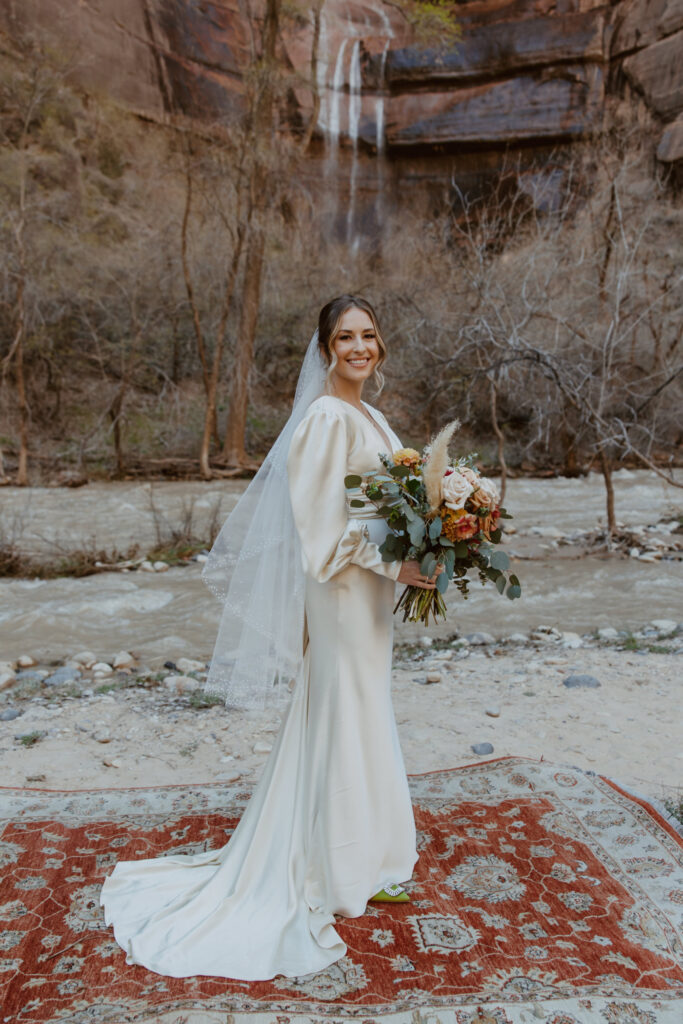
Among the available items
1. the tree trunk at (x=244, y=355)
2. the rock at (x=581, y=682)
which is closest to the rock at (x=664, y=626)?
the rock at (x=581, y=682)

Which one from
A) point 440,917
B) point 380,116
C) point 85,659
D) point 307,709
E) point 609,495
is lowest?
point 85,659

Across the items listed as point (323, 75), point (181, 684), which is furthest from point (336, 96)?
point (181, 684)

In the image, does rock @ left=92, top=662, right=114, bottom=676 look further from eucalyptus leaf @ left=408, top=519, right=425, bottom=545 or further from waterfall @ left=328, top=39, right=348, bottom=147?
waterfall @ left=328, top=39, right=348, bottom=147

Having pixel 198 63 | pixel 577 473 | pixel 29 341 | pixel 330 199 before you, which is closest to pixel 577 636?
pixel 577 473

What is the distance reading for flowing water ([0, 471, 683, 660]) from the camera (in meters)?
6.46

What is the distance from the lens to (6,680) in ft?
16.8

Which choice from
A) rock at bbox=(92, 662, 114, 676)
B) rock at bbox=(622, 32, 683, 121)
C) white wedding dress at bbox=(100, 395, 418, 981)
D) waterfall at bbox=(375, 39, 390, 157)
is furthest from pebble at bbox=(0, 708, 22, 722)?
waterfall at bbox=(375, 39, 390, 157)

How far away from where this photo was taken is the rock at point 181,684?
500cm

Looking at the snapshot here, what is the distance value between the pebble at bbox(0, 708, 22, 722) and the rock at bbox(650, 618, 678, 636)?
510cm

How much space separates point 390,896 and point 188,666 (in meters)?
3.36

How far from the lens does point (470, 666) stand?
5.45 metres

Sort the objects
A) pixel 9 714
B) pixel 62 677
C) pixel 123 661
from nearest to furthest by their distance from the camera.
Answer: pixel 9 714, pixel 62 677, pixel 123 661

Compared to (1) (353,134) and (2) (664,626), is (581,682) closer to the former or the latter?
(2) (664,626)

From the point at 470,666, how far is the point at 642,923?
10.0 feet
